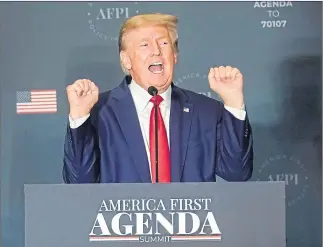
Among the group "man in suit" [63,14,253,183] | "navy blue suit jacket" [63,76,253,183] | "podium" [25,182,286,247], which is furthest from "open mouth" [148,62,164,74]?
"podium" [25,182,286,247]

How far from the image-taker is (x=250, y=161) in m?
1.54

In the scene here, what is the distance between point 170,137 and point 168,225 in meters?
0.32

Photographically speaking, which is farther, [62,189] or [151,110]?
[151,110]

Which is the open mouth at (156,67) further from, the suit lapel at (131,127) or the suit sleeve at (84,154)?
the suit sleeve at (84,154)

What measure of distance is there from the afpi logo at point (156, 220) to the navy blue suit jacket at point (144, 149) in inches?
8.4

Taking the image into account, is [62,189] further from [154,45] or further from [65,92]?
[154,45]

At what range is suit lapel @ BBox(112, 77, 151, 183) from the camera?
1.51 m

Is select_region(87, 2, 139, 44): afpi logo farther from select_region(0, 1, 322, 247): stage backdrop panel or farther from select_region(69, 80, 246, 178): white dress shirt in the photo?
select_region(69, 80, 246, 178): white dress shirt

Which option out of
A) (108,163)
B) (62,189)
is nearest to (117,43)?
(108,163)

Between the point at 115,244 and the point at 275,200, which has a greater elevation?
the point at 275,200

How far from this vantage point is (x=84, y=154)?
152 centimetres

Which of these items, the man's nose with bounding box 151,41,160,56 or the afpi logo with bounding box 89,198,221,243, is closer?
the afpi logo with bounding box 89,198,221,243

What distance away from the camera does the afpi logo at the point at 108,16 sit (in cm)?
158

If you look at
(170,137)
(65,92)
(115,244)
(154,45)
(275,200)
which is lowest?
(115,244)
